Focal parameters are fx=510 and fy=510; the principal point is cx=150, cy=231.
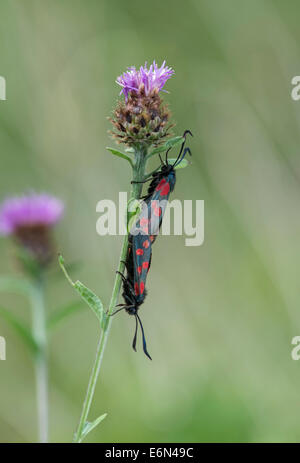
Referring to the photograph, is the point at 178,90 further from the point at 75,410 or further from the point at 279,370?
the point at 75,410

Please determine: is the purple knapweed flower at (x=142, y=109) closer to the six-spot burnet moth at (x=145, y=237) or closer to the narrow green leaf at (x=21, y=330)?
the six-spot burnet moth at (x=145, y=237)

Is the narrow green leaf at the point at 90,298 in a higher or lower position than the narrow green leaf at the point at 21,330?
higher

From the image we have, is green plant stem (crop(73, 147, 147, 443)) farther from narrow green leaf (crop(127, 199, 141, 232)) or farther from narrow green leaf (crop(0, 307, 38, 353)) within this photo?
narrow green leaf (crop(0, 307, 38, 353))

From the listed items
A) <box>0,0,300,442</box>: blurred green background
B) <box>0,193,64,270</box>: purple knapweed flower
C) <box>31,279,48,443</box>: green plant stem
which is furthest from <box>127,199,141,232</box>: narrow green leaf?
<box>0,0,300,442</box>: blurred green background

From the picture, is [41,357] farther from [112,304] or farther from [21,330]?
[112,304]

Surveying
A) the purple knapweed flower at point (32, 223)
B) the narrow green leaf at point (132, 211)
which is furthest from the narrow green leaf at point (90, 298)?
the purple knapweed flower at point (32, 223)

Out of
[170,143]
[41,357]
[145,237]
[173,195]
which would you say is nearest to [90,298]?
[145,237]
